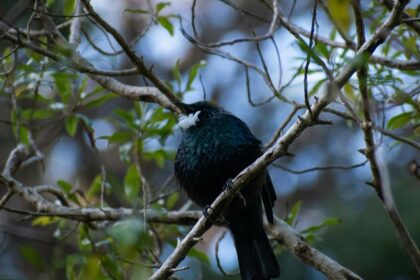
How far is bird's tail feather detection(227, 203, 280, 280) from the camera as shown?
13.6 feet

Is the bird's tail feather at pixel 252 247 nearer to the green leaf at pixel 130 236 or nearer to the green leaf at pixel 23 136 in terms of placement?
the green leaf at pixel 23 136

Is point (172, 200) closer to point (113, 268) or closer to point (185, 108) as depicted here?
point (185, 108)

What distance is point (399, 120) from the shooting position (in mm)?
3688

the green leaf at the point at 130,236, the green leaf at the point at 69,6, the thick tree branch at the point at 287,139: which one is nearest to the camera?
the green leaf at the point at 130,236

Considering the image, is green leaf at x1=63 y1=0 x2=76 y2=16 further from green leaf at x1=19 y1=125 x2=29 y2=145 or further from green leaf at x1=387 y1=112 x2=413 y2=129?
green leaf at x1=387 y1=112 x2=413 y2=129

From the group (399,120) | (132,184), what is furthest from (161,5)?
(399,120)

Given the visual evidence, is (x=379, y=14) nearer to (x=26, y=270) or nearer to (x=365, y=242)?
Result: (x=365, y=242)

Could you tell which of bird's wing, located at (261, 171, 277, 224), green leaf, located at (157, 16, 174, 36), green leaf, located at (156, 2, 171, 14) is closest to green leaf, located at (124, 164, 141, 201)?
bird's wing, located at (261, 171, 277, 224)

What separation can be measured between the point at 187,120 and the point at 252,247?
0.89m

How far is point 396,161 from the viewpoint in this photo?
26.0ft

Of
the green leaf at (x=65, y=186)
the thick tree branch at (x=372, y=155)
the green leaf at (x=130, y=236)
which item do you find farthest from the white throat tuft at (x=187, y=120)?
the green leaf at (x=130, y=236)

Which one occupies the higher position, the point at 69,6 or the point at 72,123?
the point at 69,6

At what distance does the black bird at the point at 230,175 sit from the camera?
3998mm

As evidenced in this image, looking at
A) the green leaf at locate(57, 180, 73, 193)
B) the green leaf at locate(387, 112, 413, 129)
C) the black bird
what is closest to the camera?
the green leaf at locate(387, 112, 413, 129)
